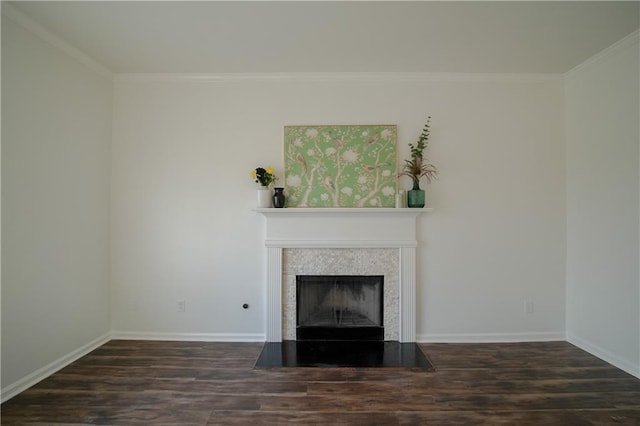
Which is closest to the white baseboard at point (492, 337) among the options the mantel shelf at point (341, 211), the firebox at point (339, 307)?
the firebox at point (339, 307)

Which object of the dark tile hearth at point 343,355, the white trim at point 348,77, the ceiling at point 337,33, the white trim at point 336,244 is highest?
the ceiling at point 337,33

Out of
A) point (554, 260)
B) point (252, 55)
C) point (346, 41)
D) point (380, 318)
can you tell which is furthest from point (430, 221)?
point (252, 55)

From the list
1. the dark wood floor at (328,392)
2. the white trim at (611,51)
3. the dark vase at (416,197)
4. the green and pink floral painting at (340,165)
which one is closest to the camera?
the dark wood floor at (328,392)

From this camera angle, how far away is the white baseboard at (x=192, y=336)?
3.00 metres

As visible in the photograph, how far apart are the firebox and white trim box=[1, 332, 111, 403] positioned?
6.43ft

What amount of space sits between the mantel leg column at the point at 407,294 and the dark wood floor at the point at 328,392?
0.78 ft

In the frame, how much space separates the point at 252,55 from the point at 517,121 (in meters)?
2.69

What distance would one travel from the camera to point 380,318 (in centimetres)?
299

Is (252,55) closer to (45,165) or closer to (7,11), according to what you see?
(7,11)

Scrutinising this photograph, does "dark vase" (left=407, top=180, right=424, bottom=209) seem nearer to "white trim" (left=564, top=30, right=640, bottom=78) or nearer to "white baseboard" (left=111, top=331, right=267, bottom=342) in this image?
"white trim" (left=564, top=30, right=640, bottom=78)

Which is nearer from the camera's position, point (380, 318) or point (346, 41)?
point (346, 41)

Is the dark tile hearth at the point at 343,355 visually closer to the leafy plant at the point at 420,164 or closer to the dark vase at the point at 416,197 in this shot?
the dark vase at the point at 416,197

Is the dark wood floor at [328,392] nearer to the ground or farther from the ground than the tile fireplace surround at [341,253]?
nearer to the ground

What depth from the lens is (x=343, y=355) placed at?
2.67 metres
